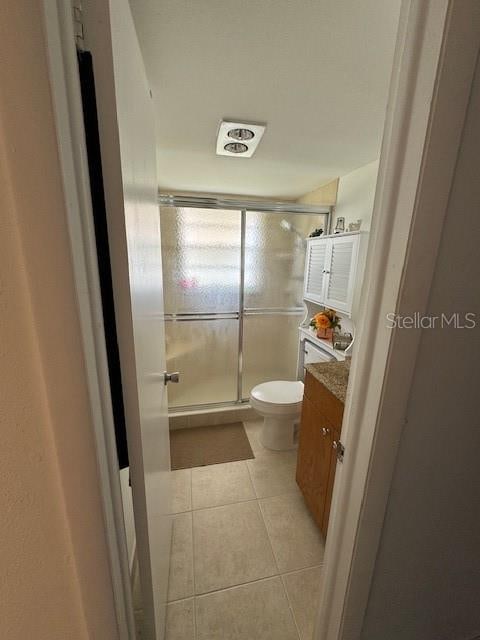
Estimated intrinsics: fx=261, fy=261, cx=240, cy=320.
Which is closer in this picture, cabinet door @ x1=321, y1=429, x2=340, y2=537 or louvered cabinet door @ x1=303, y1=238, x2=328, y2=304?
cabinet door @ x1=321, y1=429, x2=340, y2=537

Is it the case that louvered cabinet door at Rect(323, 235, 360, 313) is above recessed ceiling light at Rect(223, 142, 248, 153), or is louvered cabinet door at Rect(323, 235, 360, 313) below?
below

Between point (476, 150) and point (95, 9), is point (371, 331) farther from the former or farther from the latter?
point (95, 9)

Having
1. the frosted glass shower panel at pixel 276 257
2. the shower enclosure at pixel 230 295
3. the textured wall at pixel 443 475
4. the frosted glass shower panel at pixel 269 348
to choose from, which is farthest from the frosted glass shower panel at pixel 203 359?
the textured wall at pixel 443 475

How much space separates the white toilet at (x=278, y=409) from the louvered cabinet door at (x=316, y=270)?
0.80 metres

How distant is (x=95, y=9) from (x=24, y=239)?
42 centimetres

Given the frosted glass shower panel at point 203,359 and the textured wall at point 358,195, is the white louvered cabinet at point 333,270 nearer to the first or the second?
the textured wall at point 358,195

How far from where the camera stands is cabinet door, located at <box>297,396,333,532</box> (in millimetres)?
1258

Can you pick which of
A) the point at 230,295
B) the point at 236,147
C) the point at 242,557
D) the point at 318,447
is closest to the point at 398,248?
the point at 318,447

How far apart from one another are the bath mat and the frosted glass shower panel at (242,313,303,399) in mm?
451

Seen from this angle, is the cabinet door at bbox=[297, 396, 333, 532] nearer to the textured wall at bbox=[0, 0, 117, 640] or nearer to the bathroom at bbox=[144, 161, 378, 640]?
the bathroom at bbox=[144, 161, 378, 640]

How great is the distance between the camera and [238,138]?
1.50m

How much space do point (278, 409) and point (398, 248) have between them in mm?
1512

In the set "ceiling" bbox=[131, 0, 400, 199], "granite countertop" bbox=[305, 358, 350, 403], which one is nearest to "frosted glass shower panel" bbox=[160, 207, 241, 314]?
"ceiling" bbox=[131, 0, 400, 199]

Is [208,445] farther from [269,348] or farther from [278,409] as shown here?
[269,348]
